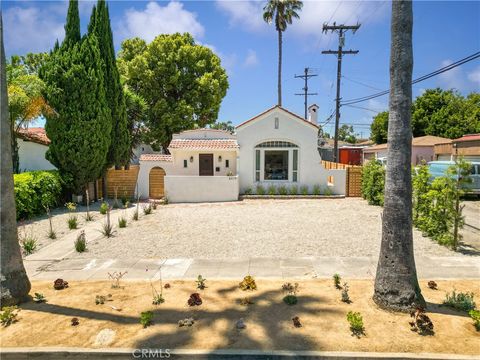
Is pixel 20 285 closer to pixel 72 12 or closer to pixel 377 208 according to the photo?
pixel 377 208

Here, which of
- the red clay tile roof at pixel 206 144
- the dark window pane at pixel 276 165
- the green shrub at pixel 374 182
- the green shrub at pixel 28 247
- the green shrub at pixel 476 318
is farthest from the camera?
the red clay tile roof at pixel 206 144

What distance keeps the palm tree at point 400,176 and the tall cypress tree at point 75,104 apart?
51.7 ft

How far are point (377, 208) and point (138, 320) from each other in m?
14.1

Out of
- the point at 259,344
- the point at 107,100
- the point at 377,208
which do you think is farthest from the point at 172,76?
the point at 259,344

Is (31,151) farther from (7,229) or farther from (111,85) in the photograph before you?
(7,229)

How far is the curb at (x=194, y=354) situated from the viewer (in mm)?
4328

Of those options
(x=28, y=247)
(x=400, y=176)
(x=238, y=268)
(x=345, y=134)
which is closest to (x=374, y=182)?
(x=238, y=268)

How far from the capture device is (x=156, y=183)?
2084cm

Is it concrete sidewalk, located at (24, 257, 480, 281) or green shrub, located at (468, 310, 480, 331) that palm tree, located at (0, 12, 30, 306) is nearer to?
concrete sidewalk, located at (24, 257, 480, 281)

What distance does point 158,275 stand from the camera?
762cm

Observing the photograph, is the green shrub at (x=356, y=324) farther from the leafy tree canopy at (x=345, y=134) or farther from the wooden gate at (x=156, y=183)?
the leafy tree canopy at (x=345, y=134)

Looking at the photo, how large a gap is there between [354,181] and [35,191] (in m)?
17.5

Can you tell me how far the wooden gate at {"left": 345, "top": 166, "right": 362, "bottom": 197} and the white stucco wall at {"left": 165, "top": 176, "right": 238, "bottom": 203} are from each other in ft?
23.7

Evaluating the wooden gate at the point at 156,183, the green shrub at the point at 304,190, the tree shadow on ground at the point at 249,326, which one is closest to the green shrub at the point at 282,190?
the green shrub at the point at 304,190
